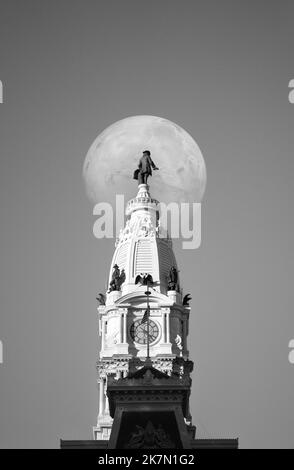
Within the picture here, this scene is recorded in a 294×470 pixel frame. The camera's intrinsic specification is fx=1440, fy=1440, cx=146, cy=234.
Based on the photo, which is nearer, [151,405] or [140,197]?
[151,405]

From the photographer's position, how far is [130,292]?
7156 inches

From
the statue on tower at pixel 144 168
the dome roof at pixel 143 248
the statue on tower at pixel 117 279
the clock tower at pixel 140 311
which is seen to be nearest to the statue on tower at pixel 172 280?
the clock tower at pixel 140 311

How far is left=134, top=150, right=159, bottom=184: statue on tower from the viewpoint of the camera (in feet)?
624

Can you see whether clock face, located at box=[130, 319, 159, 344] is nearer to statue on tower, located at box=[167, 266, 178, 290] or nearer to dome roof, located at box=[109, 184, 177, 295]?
dome roof, located at box=[109, 184, 177, 295]

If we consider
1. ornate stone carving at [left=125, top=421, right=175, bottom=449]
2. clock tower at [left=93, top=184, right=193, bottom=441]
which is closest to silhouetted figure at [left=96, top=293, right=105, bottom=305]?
clock tower at [left=93, top=184, right=193, bottom=441]

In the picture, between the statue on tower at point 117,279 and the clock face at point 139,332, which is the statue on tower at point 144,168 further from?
the clock face at point 139,332

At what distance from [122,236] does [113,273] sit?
6645 millimetres

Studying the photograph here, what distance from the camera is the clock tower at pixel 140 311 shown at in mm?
177250

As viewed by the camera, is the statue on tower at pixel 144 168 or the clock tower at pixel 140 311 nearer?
the clock tower at pixel 140 311

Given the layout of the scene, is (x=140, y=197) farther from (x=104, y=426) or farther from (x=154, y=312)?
(x=104, y=426)

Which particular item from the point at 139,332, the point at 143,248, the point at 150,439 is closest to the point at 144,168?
the point at 143,248
